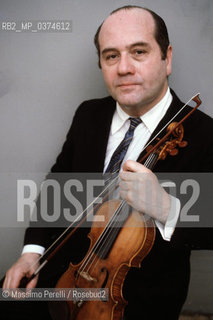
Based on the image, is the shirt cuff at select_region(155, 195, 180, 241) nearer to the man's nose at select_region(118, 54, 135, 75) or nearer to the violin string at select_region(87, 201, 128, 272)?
the violin string at select_region(87, 201, 128, 272)

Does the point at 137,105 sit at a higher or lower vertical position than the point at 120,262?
higher

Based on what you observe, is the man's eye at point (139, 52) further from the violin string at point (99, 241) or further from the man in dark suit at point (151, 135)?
the violin string at point (99, 241)

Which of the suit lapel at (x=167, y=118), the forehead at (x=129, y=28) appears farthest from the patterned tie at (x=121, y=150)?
the forehead at (x=129, y=28)

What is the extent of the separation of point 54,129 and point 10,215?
54cm

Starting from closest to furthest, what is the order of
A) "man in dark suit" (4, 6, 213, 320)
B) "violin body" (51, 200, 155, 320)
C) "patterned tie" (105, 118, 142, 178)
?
"violin body" (51, 200, 155, 320)
"man in dark suit" (4, 6, 213, 320)
"patterned tie" (105, 118, 142, 178)

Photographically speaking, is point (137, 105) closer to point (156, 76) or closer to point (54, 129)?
point (156, 76)

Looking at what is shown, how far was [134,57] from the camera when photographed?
4.25 feet

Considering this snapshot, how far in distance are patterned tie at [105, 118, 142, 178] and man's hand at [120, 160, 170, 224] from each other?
0.21 meters

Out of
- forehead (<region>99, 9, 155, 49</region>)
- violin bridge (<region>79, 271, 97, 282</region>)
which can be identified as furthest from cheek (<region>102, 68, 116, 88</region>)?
violin bridge (<region>79, 271, 97, 282</region>)

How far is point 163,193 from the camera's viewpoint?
1127mm

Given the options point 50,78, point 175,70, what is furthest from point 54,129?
point 175,70

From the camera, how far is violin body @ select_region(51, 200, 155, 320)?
1069mm

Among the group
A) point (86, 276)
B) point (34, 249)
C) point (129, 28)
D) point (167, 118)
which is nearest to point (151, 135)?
point (167, 118)

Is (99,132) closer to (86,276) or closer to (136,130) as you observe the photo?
(136,130)
